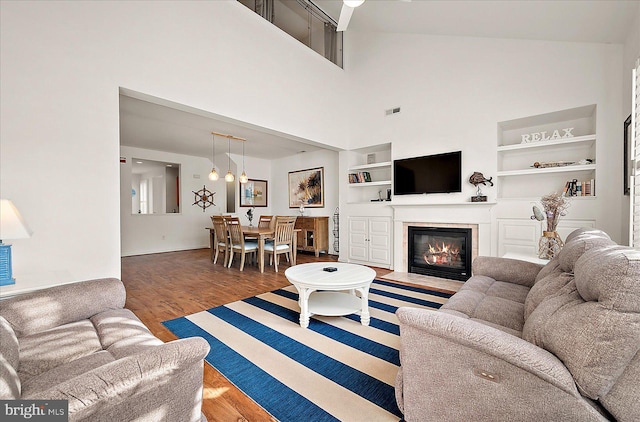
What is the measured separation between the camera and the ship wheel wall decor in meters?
7.71

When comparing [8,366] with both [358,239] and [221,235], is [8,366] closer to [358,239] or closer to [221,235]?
[221,235]

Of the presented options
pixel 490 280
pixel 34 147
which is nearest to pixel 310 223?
pixel 490 280

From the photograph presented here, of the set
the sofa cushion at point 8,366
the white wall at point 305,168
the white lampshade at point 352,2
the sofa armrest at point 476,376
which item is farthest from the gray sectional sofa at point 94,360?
the white wall at point 305,168

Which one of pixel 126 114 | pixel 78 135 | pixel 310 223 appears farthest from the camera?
pixel 310 223

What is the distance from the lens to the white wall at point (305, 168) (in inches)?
260

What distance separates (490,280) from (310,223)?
4.45 meters

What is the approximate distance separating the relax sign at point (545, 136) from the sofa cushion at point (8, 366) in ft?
16.1

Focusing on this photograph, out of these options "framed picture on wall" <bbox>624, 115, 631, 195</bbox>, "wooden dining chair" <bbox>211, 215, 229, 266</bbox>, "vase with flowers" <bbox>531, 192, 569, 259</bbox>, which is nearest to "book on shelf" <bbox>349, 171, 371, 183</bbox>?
"wooden dining chair" <bbox>211, 215, 229, 266</bbox>

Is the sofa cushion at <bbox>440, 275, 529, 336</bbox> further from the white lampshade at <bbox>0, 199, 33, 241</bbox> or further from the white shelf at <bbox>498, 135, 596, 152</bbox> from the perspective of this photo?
the white lampshade at <bbox>0, 199, 33, 241</bbox>

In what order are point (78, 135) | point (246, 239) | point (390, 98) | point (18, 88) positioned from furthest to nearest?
point (246, 239) < point (390, 98) < point (78, 135) < point (18, 88)

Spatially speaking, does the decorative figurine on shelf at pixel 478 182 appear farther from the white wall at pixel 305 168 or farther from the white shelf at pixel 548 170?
the white wall at pixel 305 168

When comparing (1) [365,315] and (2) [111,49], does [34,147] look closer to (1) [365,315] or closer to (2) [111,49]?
(2) [111,49]

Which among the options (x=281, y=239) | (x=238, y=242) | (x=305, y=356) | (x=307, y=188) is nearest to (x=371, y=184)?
(x=281, y=239)

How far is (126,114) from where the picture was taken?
4.25 m
